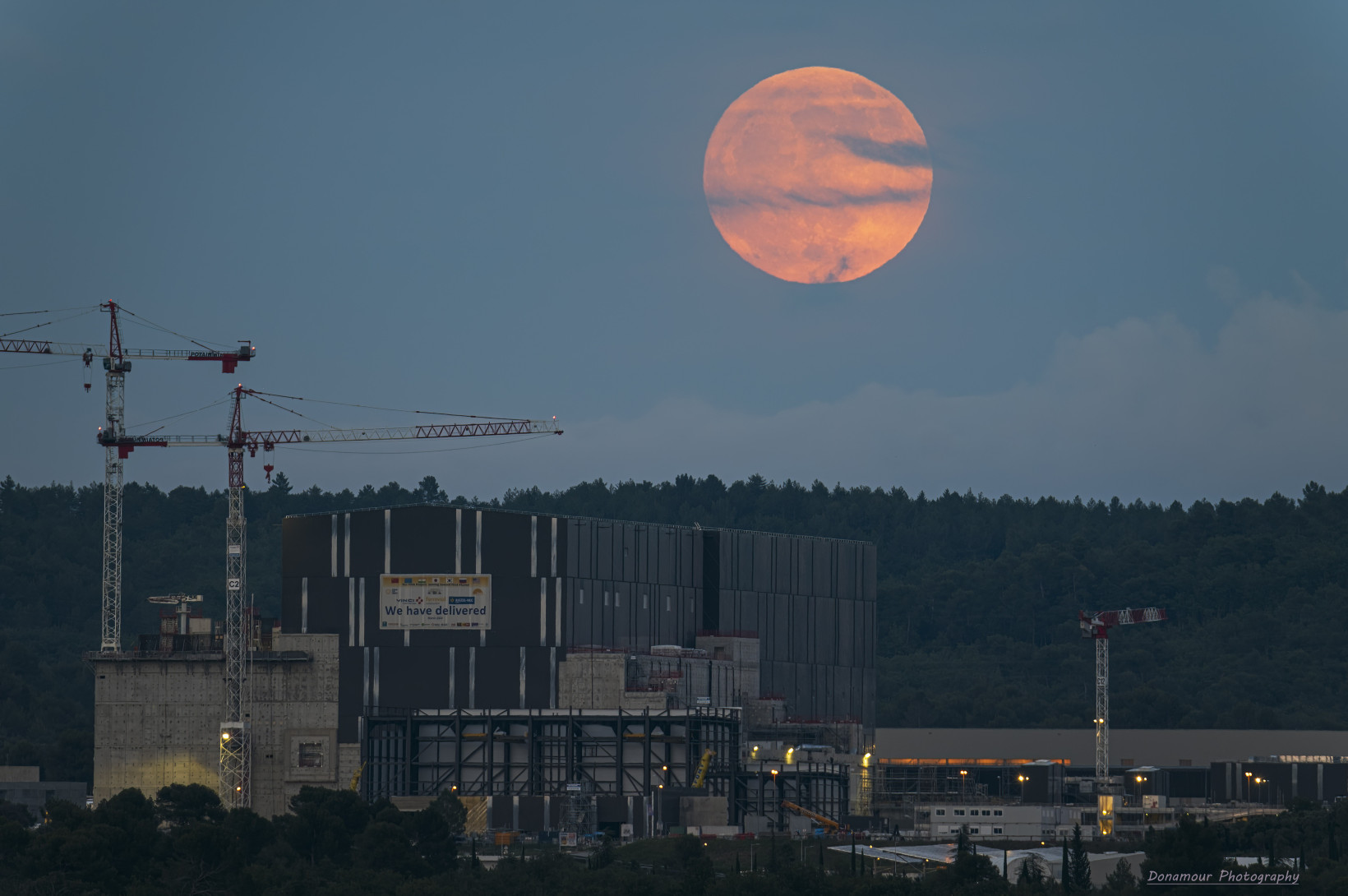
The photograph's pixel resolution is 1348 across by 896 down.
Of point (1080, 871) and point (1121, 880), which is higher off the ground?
point (1080, 871)

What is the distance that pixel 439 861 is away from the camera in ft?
543

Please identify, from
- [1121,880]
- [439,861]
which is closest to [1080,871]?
[1121,880]

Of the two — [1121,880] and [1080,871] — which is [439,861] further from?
[1121,880]

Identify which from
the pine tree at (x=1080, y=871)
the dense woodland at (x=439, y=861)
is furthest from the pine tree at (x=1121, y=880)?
the pine tree at (x=1080, y=871)

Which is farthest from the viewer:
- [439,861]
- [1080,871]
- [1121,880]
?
[439,861]

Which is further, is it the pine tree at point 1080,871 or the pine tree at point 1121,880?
the pine tree at point 1080,871

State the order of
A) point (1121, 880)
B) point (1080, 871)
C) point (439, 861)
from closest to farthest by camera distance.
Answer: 1. point (1080, 871)
2. point (1121, 880)
3. point (439, 861)

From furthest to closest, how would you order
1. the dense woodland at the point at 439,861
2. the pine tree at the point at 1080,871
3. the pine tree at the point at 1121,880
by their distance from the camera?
1. the pine tree at the point at 1080,871
2. the pine tree at the point at 1121,880
3. the dense woodland at the point at 439,861

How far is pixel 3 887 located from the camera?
449 feet

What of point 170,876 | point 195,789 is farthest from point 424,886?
point 195,789

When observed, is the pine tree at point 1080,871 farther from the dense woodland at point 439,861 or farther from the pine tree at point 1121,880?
the pine tree at point 1121,880

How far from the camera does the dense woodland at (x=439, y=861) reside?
141625 millimetres

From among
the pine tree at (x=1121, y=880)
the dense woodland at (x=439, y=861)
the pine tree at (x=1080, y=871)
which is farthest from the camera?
the pine tree at (x=1080, y=871)

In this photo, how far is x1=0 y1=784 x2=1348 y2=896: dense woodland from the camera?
5576 inches
